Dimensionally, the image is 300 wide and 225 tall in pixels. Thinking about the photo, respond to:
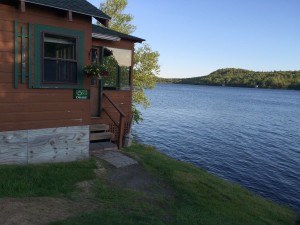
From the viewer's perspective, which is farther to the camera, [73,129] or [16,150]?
[73,129]

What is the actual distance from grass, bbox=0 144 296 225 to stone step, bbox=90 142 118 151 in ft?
4.44

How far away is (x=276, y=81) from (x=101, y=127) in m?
191

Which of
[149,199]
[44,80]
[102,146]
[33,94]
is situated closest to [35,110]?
[33,94]

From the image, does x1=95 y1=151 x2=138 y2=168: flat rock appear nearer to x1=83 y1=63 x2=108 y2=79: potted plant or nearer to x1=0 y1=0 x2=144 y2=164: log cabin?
x1=0 y1=0 x2=144 y2=164: log cabin

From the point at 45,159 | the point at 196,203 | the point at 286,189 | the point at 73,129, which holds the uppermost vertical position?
the point at 73,129

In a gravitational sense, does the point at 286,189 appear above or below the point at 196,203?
below

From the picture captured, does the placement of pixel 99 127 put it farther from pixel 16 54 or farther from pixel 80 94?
pixel 16 54

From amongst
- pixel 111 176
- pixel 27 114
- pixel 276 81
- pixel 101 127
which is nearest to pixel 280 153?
pixel 101 127

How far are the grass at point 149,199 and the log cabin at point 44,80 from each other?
2.21ft

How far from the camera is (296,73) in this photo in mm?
191125

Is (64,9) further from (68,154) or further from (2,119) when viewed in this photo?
(68,154)

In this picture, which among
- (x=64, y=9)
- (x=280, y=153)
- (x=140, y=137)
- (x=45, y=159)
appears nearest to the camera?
(x=64, y=9)

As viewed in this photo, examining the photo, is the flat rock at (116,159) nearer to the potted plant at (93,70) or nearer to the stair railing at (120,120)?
the stair railing at (120,120)

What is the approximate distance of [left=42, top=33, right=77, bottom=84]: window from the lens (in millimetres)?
8945
